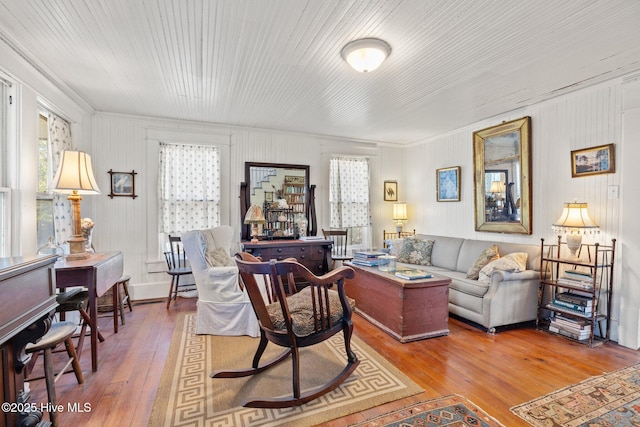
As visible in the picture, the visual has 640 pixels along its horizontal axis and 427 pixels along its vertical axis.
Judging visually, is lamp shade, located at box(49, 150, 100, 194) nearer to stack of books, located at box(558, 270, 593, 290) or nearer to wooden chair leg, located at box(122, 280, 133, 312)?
wooden chair leg, located at box(122, 280, 133, 312)

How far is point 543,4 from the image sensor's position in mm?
1863

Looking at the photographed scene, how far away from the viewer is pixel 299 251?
4375mm

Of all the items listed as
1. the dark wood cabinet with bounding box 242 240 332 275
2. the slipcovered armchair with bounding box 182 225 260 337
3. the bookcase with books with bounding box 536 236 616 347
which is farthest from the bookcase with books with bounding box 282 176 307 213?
the bookcase with books with bounding box 536 236 616 347

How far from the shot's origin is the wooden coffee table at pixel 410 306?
2.83 metres

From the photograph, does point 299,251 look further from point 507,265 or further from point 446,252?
point 507,265

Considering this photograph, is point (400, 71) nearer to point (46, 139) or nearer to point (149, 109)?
point (149, 109)

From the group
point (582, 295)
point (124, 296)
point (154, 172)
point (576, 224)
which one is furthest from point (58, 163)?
point (582, 295)

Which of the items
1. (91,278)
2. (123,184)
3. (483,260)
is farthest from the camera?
(123,184)

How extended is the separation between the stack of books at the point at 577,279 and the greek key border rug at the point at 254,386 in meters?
2.07

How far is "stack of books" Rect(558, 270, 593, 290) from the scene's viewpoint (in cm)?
289

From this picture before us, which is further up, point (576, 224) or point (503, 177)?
point (503, 177)

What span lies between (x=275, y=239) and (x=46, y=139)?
2.85 m

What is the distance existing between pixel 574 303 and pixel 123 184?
5423 millimetres

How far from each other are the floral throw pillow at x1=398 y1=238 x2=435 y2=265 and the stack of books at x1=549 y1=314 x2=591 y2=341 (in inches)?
63.8
